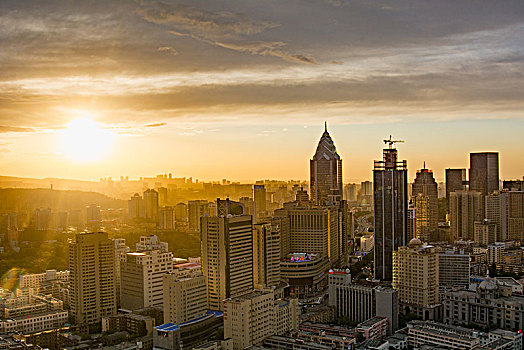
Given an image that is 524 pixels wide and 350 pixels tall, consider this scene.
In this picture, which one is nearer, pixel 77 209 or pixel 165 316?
pixel 165 316

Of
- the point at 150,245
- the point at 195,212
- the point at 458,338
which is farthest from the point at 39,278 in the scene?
the point at 458,338

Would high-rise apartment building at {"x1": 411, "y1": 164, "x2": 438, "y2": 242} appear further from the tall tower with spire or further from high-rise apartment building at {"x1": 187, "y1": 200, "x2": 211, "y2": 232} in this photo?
high-rise apartment building at {"x1": 187, "y1": 200, "x2": 211, "y2": 232}

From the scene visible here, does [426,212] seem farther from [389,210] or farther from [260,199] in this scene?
[260,199]

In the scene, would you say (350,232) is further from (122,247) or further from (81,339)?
(81,339)

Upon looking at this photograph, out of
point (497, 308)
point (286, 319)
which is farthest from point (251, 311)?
point (497, 308)

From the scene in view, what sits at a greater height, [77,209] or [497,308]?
[77,209]

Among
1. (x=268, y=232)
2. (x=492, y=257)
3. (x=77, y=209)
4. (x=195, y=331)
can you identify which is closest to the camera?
(x=195, y=331)

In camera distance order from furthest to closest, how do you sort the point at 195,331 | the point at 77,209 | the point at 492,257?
1. the point at 77,209
2. the point at 492,257
3. the point at 195,331

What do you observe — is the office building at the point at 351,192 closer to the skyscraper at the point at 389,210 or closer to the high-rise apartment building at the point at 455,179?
the high-rise apartment building at the point at 455,179
